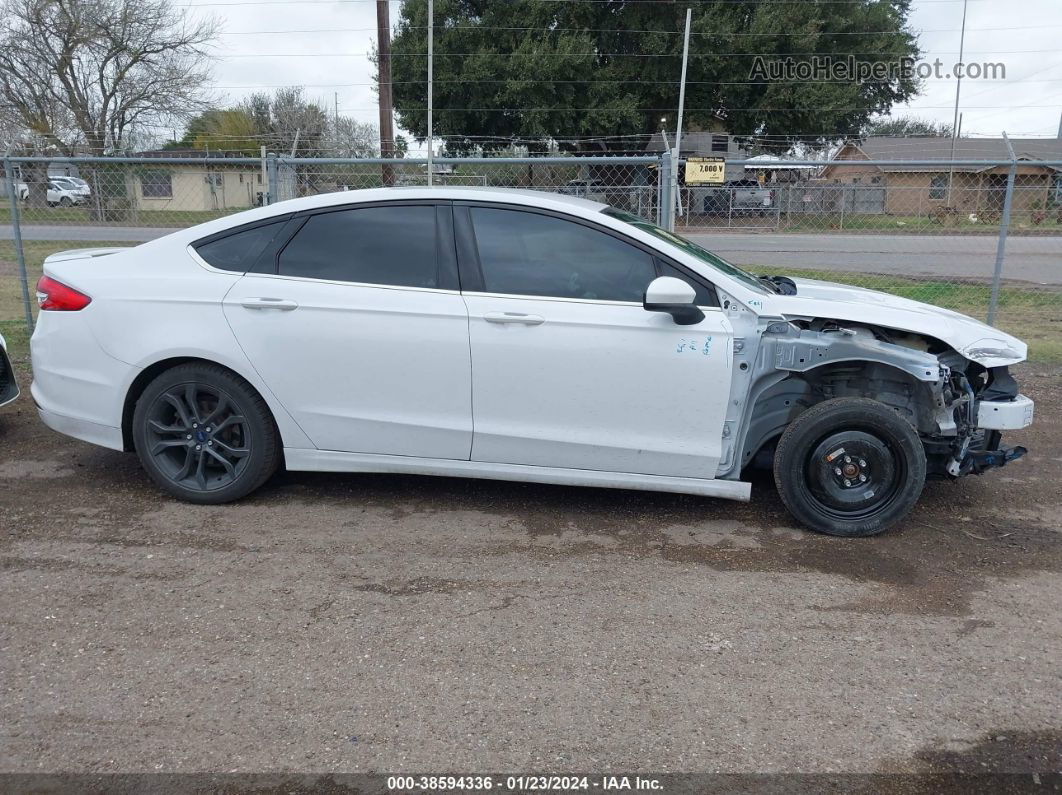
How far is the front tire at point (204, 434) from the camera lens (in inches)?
180

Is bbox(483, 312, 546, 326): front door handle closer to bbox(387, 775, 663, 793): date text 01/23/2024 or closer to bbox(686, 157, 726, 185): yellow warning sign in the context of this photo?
bbox(387, 775, 663, 793): date text 01/23/2024

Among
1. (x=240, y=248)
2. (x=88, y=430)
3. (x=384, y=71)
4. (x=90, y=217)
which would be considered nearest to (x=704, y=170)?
(x=240, y=248)

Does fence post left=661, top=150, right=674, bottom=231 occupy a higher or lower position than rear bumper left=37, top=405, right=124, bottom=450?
higher

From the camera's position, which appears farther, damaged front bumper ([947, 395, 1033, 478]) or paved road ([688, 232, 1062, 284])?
paved road ([688, 232, 1062, 284])

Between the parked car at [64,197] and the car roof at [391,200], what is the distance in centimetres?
1157

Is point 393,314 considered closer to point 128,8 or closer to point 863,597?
point 863,597

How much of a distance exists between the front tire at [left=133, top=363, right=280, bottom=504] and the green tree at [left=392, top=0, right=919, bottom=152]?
26754mm

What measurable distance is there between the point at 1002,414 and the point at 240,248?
4112 mm

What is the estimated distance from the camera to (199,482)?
470 centimetres

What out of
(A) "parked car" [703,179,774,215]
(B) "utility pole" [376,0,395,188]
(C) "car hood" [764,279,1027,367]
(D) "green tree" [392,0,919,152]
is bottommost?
(C) "car hood" [764,279,1027,367]

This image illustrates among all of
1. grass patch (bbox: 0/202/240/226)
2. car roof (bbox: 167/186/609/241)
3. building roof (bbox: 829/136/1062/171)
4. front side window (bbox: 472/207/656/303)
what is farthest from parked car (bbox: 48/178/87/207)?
building roof (bbox: 829/136/1062/171)

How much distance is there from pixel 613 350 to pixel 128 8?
32982 millimetres

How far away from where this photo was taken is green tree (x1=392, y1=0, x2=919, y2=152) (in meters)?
31.0

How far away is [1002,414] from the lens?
432 centimetres
